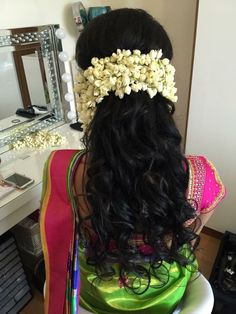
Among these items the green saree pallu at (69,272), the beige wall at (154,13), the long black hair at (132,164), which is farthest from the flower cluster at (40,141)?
the long black hair at (132,164)

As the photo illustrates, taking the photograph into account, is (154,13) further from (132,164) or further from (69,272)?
(69,272)

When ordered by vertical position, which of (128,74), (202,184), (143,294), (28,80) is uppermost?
(128,74)

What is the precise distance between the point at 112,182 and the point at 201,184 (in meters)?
0.24

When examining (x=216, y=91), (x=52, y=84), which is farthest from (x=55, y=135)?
(x=216, y=91)

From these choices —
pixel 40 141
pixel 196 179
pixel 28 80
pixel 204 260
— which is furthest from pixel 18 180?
pixel 204 260

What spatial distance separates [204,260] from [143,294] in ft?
3.50

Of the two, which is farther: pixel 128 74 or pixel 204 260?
→ pixel 204 260

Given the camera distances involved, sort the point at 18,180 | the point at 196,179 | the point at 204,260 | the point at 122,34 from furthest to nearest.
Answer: the point at 204,260 → the point at 18,180 → the point at 196,179 → the point at 122,34

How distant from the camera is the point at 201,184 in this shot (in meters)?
0.72

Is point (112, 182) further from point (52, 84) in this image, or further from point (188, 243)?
point (52, 84)

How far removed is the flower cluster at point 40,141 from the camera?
1.48 m

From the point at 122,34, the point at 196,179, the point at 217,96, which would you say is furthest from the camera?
the point at 217,96

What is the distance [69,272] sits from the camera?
2.34 feet

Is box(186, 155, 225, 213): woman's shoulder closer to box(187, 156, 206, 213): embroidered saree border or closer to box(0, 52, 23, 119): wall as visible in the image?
box(187, 156, 206, 213): embroidered saree border
